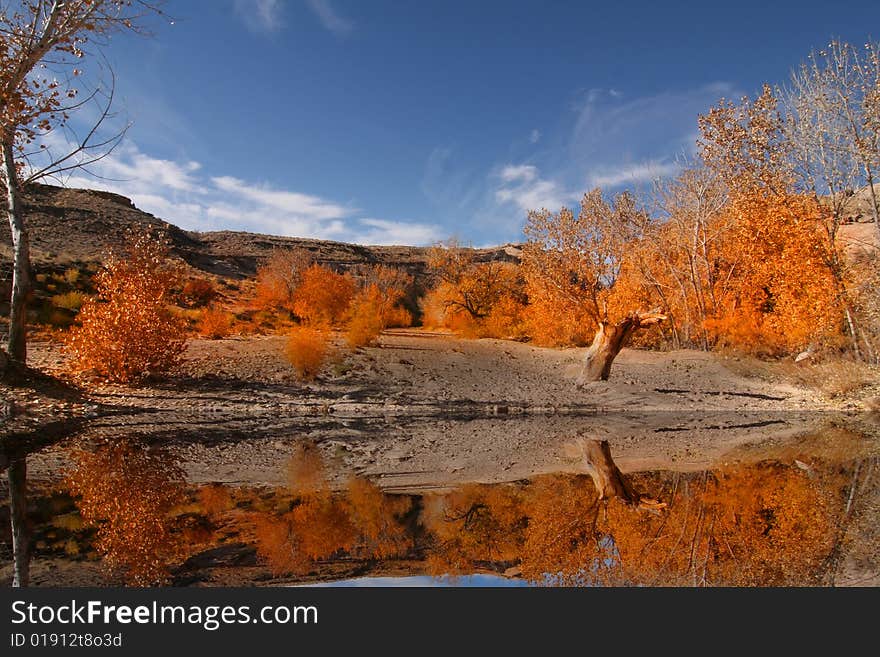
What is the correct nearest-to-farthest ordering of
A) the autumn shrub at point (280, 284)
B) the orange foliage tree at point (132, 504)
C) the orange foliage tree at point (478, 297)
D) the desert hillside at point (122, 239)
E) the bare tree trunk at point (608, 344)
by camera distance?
the orange foliage tree at point (132, 504), the bare tree trunk at point (608, 344), the orange foliage tree at point (478, 297), the autumn shrub at point (280, 284), the desert hillside at point (122, 239)

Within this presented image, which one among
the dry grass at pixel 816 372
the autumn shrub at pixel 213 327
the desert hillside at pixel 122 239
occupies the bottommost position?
the dry grass at pixel 816 372

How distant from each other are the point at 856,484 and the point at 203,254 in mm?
63303

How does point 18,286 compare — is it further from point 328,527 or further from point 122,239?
point 122,239

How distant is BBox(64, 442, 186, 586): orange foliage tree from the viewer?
441 cm

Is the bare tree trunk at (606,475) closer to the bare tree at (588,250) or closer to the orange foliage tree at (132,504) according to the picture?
the orange foliage tree at (132,504)

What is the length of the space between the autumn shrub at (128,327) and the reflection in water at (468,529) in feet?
37.1

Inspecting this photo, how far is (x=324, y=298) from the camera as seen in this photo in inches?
1362

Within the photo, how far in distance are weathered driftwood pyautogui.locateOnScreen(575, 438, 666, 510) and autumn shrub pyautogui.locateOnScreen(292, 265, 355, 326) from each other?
22.8m

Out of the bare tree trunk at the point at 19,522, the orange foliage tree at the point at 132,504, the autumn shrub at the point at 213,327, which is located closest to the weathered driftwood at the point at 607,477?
the orange foliage tree at the point at 132,504

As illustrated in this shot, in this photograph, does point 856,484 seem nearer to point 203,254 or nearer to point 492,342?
point 492,342

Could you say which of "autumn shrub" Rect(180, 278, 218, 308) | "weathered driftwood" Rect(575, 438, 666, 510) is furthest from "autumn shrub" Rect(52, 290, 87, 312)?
"weathered driftwood" Rect(575, 438, 666, 510)

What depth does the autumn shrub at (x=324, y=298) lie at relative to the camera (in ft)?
107

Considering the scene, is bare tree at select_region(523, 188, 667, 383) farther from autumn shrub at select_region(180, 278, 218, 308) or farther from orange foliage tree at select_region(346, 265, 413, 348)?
autumn shrub at select_region(180, 278, 218, 308)

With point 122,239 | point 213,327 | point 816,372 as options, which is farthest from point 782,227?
point 122,239
